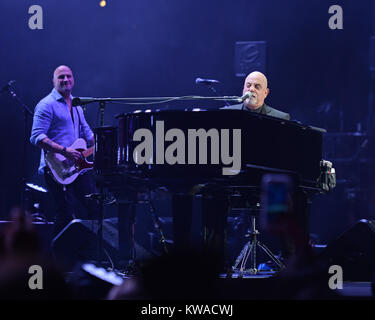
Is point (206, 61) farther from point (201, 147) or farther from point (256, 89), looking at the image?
point (201, 147)

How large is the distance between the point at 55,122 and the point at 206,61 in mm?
2402

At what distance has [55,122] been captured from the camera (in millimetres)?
6477

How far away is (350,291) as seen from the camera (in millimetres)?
3605

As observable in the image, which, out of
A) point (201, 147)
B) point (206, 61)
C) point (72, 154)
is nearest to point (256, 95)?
point (201, 147)

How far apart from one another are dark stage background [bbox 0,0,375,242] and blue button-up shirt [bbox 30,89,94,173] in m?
1.35

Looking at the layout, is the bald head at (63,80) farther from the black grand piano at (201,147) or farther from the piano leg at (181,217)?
the piano leg at (181,217)

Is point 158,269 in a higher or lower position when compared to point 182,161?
lower

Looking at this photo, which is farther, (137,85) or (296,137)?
(137,85)

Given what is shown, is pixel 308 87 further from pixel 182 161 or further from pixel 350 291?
pixel 350 291

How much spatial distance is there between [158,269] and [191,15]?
20.8 ft

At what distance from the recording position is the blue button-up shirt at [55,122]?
20.9 feet

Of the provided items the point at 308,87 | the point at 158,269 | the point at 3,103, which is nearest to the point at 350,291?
the point at 158,269

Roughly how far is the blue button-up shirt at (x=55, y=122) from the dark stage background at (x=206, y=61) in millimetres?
1350
